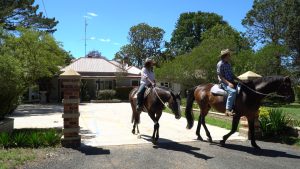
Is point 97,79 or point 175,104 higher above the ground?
point 97,79

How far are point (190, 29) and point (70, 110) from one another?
60.1m

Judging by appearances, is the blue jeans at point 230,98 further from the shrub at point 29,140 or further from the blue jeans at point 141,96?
the shrub at point 29,140

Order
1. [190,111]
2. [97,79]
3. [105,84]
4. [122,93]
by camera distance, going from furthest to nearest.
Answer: [105,84]
[97,79]
[122,93]
[190,111]

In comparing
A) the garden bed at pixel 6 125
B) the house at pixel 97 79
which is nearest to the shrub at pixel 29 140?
the garden bed at pixel 6 125

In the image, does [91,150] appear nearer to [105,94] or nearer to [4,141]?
[4,141]

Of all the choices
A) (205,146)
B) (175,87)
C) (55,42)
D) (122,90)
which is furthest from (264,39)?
(205,146)

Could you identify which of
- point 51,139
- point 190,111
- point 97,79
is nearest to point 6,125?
point 51,139

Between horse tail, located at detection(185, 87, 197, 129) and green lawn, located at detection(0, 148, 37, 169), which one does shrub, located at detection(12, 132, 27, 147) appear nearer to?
green lawn, located at detection(0, 148, 37, 169)

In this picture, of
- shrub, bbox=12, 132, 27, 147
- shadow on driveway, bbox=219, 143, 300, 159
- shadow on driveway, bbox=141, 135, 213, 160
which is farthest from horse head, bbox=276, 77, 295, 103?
shrub, bbox=12, 132, 27, 147

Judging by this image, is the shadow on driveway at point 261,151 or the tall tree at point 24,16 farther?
the tall tree at point 24,16

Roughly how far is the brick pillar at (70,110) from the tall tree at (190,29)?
56777 mm

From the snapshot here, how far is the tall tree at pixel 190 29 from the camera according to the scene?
66444 millimetres

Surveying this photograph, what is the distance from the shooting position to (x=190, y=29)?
68.2m

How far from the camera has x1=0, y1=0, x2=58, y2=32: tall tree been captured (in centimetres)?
3065
